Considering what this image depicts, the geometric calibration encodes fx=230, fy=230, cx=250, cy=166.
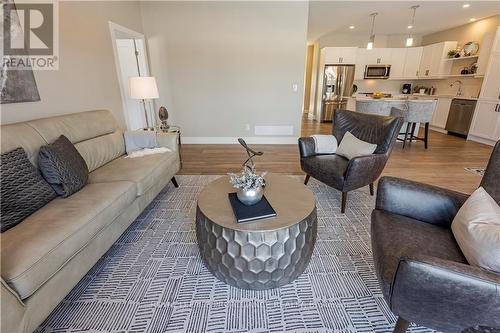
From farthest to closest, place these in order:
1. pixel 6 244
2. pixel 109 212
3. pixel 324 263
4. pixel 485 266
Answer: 1. pixel 324 263
2. pixel 109 212
3. pixel 6 244
4. pixel 485 266

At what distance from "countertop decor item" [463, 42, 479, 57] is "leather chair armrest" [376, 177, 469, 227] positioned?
6322mm

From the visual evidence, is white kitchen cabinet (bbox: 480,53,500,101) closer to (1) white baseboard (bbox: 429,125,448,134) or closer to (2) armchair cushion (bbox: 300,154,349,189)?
(1) white baseboard (bbox: 429,125,448,134)

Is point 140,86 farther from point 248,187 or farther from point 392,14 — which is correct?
point 392,14

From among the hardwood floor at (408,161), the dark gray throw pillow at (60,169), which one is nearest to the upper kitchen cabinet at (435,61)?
the hardwood floor at (408,161)

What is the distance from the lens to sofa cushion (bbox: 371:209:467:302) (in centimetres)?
107

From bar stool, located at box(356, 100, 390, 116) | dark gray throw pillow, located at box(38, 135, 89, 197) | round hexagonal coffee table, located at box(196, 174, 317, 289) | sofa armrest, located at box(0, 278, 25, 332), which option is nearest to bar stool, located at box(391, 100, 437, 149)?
bar stool, located at box(356, 100, 390, 116)

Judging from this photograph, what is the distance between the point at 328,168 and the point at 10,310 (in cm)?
229

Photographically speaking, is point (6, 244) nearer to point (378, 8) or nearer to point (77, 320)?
point (77, 320)

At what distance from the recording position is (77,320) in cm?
128

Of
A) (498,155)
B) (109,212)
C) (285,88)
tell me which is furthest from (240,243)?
(285,88)

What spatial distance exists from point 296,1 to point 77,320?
16.4 feet

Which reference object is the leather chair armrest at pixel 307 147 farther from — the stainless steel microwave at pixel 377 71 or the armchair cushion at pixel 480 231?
the stainless steel microwave at pixel 377 71

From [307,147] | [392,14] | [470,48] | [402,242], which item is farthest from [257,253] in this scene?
[470,48]

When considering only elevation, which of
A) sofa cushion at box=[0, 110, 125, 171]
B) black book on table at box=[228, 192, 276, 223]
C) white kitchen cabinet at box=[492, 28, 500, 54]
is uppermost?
white kitchen cabinet at box=[492, 28, 500, 54]
